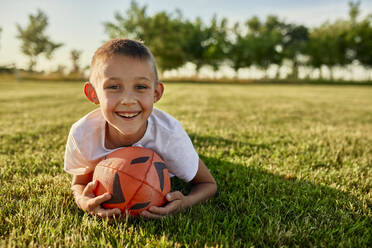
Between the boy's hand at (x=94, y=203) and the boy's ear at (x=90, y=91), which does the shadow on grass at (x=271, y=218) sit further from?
the boy's ear at (x=90, y=91)

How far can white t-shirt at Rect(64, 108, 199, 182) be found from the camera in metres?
2.37

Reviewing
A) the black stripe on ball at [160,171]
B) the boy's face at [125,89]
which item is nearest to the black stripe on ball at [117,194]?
the black stripe on ball at [160,171]

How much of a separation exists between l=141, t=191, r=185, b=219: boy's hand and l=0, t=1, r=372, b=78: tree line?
51323 millimetres

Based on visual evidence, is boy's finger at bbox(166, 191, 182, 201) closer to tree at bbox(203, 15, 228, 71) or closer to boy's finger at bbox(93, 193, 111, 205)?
boy's finger at bbox(93, 193, 111, 205)

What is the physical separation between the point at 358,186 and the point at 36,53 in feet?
216

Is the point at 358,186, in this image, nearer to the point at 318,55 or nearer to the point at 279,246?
the point at 279,246

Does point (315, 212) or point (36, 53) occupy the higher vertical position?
point (36, 53)

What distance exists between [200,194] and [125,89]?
113 cm

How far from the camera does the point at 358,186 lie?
268 centimetres

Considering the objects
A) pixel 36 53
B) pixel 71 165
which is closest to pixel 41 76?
pixel 36 53

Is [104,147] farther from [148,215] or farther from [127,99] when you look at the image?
[148,215]

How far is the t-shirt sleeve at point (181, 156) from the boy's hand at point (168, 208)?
0.36m

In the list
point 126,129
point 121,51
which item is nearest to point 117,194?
point 126,129

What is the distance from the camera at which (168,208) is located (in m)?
2.00
